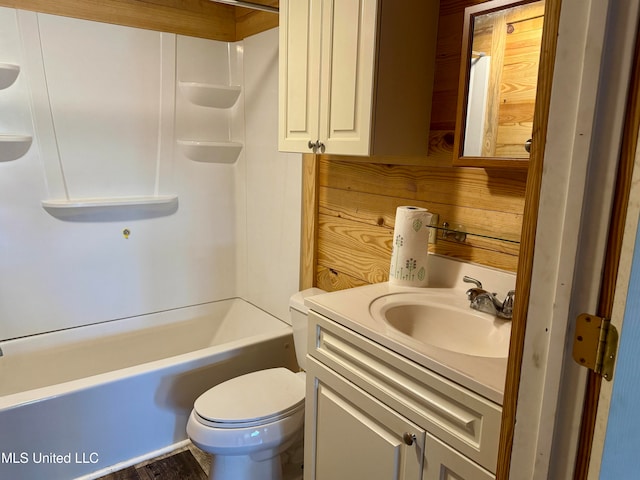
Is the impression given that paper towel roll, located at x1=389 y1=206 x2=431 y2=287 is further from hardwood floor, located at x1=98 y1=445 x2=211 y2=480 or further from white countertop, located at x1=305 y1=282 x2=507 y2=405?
hardwood floor, located at x1=98 y1=445 x2=211 y2=480

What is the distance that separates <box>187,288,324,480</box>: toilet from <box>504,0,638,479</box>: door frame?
1.13 meters

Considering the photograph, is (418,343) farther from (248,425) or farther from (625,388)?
(248,425)

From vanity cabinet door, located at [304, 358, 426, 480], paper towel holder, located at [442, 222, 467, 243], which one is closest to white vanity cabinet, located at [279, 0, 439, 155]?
paper towel holder, located at [442, 222, 467, 243]

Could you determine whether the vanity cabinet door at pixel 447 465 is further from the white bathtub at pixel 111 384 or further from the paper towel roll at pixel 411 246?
the white bathtub at pixel 111 384

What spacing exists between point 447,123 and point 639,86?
108cm

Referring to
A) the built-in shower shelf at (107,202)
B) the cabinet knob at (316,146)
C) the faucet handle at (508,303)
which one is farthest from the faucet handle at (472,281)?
the built-in shower shelf at (107,202)

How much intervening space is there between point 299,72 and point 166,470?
1.78 meters

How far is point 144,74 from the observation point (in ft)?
8.13

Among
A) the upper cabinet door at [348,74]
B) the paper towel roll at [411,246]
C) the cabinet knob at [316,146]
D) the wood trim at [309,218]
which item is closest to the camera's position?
the upper cabinet door at [348,74]

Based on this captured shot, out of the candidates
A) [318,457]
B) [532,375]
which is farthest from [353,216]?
[532,375]

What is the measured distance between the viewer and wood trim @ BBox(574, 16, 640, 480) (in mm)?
529

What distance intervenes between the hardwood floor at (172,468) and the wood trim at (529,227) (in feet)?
5.28

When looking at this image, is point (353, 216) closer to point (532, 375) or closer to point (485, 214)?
point (485, 214)

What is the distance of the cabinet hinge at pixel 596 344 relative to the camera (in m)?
0.57
